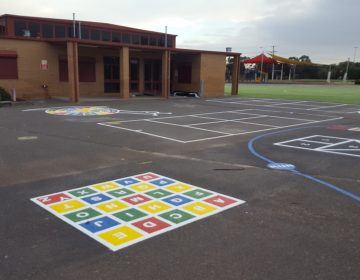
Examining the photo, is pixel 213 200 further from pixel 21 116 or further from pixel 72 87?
pixel 72 87

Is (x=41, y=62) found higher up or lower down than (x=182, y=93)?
Result: higher up

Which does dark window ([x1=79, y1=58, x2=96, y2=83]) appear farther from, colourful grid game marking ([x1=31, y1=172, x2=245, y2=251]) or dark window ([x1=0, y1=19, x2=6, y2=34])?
colourful grid game marking ([x1=31, y1=172, x2=245, y2=251])

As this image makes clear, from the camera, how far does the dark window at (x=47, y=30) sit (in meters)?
30.5

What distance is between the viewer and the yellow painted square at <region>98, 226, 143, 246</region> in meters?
4.54

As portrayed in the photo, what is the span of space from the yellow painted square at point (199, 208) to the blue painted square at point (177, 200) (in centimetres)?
16

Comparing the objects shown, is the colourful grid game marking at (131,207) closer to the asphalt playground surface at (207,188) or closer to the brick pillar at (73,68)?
the asphalt playground surface at (207,188)

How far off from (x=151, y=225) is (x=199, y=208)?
95 cm

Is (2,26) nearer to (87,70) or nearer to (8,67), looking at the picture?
(87,70)

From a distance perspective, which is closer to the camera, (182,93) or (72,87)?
(72,87)

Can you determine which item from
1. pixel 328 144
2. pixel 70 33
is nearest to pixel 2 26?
pixel 70 33

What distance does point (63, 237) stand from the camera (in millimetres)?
4633

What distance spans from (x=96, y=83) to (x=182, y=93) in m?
7.48

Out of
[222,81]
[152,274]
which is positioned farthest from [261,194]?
[222,81]

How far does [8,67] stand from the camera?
23.3 meters
